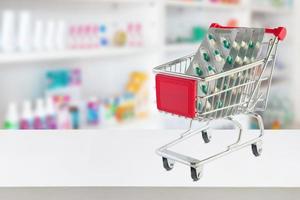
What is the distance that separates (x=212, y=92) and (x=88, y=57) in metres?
2.00

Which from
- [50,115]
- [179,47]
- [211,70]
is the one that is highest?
[211,70]

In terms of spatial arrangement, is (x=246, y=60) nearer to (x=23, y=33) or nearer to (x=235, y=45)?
(x=235, y=45)

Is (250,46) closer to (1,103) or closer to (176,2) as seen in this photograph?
A: (1,103)

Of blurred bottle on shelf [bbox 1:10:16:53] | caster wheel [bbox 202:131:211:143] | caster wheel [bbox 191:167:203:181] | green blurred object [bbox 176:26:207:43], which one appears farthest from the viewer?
green blurred object [bbox 176:26:207:43]

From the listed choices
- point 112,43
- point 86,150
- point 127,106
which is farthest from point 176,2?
point 86,150

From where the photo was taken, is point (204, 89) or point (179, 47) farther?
point (179, 47)

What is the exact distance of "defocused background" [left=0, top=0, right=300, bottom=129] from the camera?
209 centimetres

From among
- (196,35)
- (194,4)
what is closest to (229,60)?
(194,4)

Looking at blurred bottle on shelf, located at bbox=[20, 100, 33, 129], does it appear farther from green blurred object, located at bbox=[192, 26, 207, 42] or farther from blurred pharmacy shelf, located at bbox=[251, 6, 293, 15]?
blurred pharmacy shelf, located at bbox=[251, 6, 293, 15]

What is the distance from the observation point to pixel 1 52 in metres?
1.93

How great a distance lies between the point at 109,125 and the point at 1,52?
0.73 metres

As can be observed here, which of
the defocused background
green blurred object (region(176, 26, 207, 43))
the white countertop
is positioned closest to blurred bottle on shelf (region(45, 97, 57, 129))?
the defocused background

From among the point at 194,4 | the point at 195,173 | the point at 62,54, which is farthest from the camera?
the point at 194,4

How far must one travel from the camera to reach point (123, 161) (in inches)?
26.7
